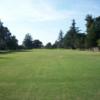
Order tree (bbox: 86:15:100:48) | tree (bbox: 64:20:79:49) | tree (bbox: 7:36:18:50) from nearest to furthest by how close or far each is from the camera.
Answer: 1. tree (bbox: 86:15:100:48)
2. tree (bbox: 7:36:18:50)
3. tree (bbox: 64:20:79:49)

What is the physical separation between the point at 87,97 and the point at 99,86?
2378 millimetres

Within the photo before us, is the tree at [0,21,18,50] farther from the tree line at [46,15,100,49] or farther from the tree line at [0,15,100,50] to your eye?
the tree line at [46,15,100,49]

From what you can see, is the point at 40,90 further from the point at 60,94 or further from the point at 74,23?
the point at 74,23

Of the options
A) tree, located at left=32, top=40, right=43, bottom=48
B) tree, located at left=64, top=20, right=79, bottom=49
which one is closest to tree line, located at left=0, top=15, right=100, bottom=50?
tree, located at left=64, top=20, right=79, bottom=49

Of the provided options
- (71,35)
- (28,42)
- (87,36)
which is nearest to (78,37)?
(71,35)

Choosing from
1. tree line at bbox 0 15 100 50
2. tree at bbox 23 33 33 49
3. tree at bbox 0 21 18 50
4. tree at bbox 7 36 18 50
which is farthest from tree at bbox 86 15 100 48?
tree at bbox 23 33 33 49

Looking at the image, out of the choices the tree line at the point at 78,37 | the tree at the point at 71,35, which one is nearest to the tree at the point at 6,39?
the tree line at the point at 78,37

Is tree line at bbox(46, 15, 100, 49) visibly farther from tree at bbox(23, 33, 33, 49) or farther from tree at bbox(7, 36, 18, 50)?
tree at bbox(23, 33, 33, 49)

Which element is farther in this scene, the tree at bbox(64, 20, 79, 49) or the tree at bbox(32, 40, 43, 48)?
the tree at bbox(32, 40, 43, 48)

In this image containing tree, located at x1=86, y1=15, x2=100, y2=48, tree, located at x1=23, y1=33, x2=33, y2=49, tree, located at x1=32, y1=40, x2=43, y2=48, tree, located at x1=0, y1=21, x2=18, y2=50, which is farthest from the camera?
tree, located at x1=32, y1=40, x2=43, y2=48

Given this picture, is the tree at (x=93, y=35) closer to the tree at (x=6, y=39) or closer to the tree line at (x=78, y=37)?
the tree line at (x=78, y=37)

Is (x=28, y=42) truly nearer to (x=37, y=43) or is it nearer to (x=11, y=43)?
(x=37, y=43)

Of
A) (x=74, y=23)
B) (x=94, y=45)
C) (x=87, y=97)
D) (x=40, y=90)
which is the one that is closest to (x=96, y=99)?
(x=87, y=97)

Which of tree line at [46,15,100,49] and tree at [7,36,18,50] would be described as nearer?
tree line at [46,15,100,49]
